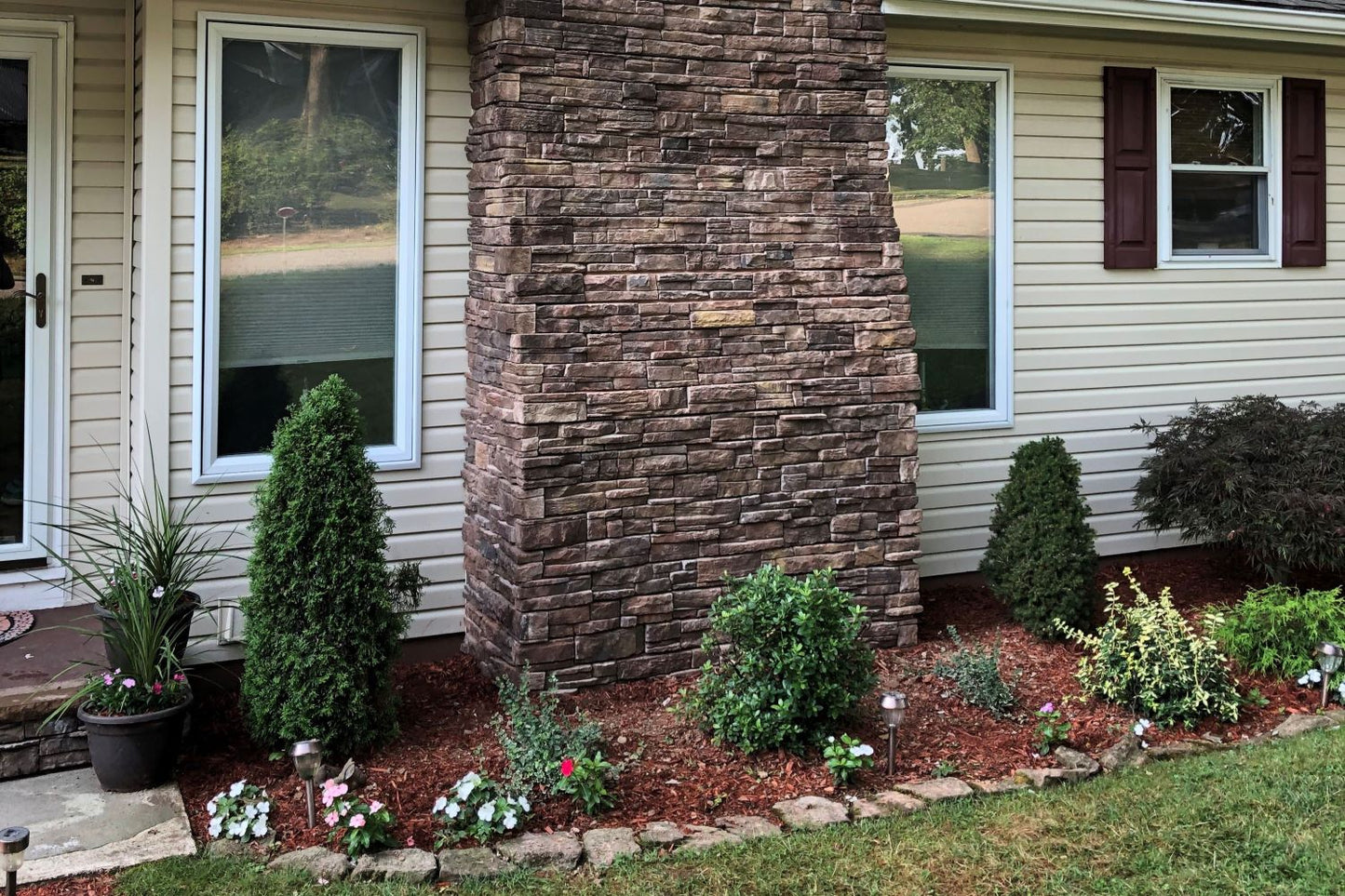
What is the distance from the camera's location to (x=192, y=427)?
17.7ft

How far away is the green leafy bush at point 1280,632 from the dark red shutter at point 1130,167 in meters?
2.31

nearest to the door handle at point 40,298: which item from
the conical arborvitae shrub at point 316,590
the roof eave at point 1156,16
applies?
the conical arborvitae shrub at point 316,590

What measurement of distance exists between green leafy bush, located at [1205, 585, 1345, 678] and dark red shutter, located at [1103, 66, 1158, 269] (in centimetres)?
231

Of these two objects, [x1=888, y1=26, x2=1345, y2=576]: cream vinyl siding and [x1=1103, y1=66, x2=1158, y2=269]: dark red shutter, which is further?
[x1=1103, y1=66, x2=1158, y2=269]: dark red shutter

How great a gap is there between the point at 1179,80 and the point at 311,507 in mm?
5656

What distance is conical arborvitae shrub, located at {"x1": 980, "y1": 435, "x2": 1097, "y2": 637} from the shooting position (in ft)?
19.8

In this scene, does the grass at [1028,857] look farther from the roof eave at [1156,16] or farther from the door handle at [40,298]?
the roof eave at [1156,16]

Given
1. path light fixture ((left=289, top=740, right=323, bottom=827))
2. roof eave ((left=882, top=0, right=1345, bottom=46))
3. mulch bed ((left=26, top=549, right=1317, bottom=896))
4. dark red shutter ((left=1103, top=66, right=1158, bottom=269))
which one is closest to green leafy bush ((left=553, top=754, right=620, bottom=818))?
mulch bed ((left=26, top=549, right=1317, bottom=896))

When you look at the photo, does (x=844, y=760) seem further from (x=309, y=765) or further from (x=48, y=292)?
(x=48, y=292)

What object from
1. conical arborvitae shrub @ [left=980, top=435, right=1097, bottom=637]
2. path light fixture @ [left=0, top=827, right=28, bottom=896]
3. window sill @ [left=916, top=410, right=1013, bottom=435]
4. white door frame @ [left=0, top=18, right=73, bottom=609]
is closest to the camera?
path light fixture @ [left=0, top=827, right=28, bottom=896]

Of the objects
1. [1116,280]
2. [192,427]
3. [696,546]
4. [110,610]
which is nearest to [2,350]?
[192,427]

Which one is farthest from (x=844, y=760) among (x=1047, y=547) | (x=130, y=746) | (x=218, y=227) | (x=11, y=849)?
(x=218, y=227)

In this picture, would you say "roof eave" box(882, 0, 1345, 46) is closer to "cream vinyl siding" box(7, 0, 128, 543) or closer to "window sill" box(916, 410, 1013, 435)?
"window sill" box(916, 410, 1013, 435)

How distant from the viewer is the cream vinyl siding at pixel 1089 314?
23.6ft
